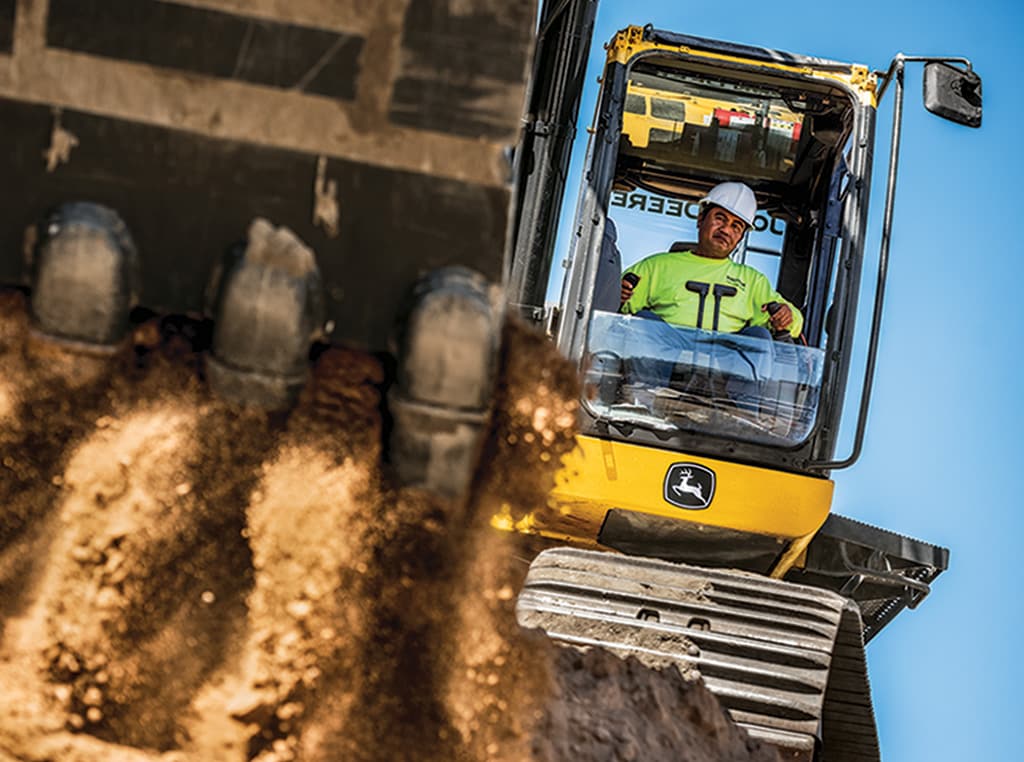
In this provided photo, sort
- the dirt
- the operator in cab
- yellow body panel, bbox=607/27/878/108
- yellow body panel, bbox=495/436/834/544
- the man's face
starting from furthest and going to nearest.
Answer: the man's face → yellow body panel, bbox=607/27/878/108 → the operator in cab → yellow body panel, bbox=495/436/834/544 → the dirt

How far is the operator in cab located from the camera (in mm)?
4848

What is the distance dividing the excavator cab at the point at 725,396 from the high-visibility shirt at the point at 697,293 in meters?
0.04

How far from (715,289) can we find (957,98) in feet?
3.57

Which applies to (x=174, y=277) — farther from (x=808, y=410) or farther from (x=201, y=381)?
(x=808, y=410)

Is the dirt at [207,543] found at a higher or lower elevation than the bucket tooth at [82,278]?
lower

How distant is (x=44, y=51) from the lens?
6.21ft

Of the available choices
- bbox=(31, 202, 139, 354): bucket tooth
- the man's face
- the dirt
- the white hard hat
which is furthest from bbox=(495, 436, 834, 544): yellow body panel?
bbox=(31, 202, 139, 354): bucket tooth

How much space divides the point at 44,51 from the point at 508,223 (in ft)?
2.35

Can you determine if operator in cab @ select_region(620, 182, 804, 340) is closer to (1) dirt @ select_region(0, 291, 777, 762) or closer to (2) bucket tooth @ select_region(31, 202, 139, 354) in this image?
(1) dirt @ select_region(0, 291, 777, 762)

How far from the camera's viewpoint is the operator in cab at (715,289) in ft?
15.9

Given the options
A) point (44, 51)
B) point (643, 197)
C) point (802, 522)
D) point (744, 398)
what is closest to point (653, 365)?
point (744, 398)

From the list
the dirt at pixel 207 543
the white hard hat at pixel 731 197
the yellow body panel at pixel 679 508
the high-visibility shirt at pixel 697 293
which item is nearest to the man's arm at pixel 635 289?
the high-visibility shirt at pixel 697 293

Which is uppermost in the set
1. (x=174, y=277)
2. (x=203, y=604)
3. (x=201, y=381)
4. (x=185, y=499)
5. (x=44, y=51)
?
(x=44, y=51)

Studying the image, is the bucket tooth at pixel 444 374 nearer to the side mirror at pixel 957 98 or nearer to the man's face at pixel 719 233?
the side mirror at pixel 957 98
